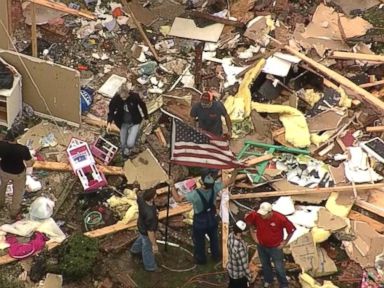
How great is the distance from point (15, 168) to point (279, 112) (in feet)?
16.0

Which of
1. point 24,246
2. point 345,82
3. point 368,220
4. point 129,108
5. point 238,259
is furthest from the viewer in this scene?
point 345,82

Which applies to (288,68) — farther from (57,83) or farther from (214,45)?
(57,83)

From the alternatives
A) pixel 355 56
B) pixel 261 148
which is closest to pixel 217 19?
pixel 355 56

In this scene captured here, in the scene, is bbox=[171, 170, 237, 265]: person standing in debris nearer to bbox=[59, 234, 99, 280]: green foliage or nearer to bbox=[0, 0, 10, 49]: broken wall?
bbox=[59, 234, 99, 280]: green foliage

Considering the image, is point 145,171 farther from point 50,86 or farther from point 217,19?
point 217,19

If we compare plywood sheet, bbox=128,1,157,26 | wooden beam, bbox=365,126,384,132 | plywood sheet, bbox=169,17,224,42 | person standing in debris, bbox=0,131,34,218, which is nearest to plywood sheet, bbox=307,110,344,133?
wooden beam, bbox=365,126,384,132

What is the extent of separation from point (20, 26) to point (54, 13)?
791 mm

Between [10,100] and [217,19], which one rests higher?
[217,19]

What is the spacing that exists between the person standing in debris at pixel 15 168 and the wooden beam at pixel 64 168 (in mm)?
768

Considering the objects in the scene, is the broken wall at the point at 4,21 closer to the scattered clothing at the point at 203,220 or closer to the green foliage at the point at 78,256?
the green foliage at the point at 78,256

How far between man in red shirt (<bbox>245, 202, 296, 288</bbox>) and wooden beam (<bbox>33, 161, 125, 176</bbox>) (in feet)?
10.6

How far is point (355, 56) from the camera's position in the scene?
17.5m

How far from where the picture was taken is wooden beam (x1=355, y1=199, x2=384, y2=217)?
14633 millimetres

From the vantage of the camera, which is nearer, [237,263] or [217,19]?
[237,263]
